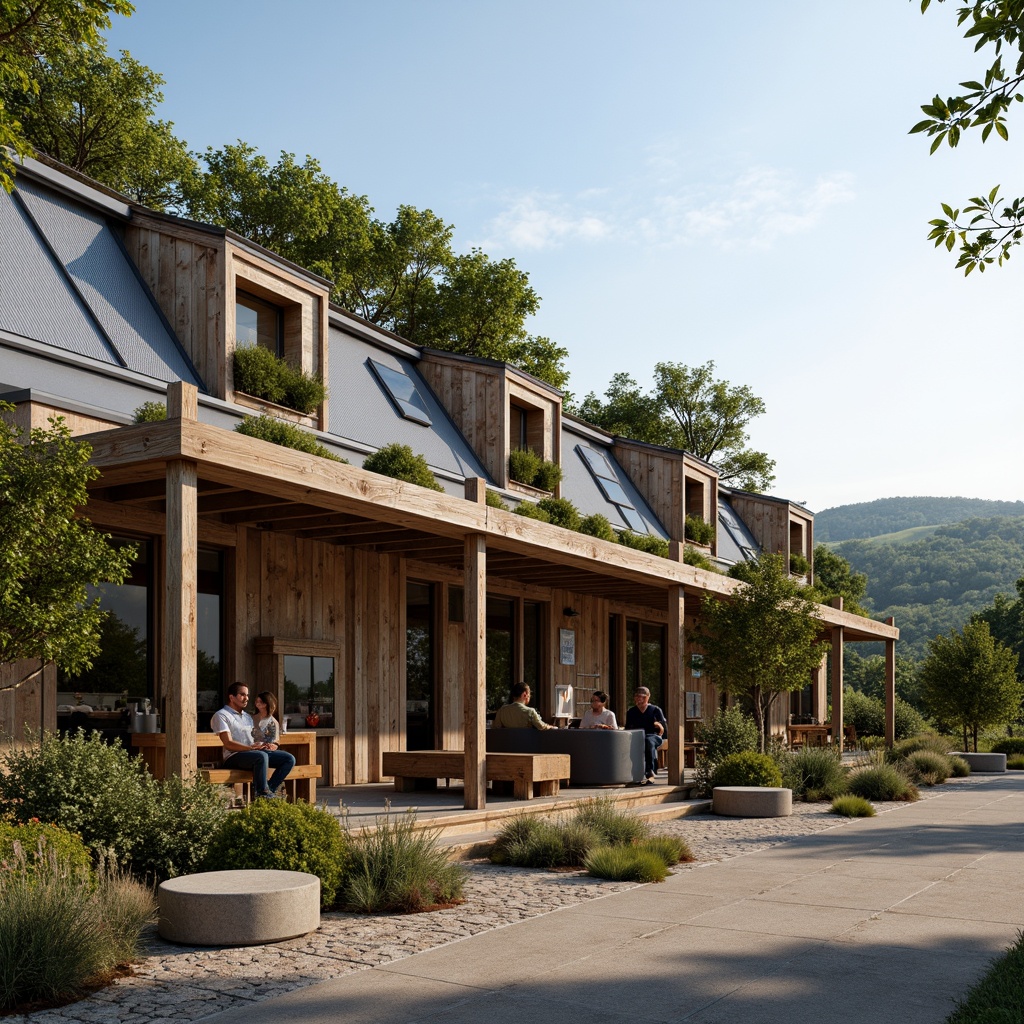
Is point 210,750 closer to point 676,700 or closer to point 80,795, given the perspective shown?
point 80,795

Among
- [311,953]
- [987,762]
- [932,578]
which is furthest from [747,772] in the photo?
[932,578]

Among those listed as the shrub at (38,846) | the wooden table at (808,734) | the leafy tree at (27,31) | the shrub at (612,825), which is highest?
the leafy tree at (27,31)

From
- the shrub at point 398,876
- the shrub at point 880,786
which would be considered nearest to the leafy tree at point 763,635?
the shrub at point 880,786

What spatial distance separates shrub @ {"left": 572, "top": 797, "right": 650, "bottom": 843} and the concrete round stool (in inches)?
153

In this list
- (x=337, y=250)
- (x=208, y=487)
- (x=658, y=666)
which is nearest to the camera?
(x=208, y=487)

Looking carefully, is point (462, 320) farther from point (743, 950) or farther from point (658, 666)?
point (743, 950)

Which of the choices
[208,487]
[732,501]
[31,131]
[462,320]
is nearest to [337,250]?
[462,320]

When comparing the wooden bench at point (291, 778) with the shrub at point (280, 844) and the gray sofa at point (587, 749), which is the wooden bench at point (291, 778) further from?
the gray sofa at point (587, 749)

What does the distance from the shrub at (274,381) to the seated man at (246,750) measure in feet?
12.4

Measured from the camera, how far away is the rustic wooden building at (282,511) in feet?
29.9

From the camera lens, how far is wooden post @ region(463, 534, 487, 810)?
11.0 m

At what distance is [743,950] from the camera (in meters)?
6.62

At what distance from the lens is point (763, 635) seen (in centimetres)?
1780

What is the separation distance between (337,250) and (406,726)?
2092 centimetres
